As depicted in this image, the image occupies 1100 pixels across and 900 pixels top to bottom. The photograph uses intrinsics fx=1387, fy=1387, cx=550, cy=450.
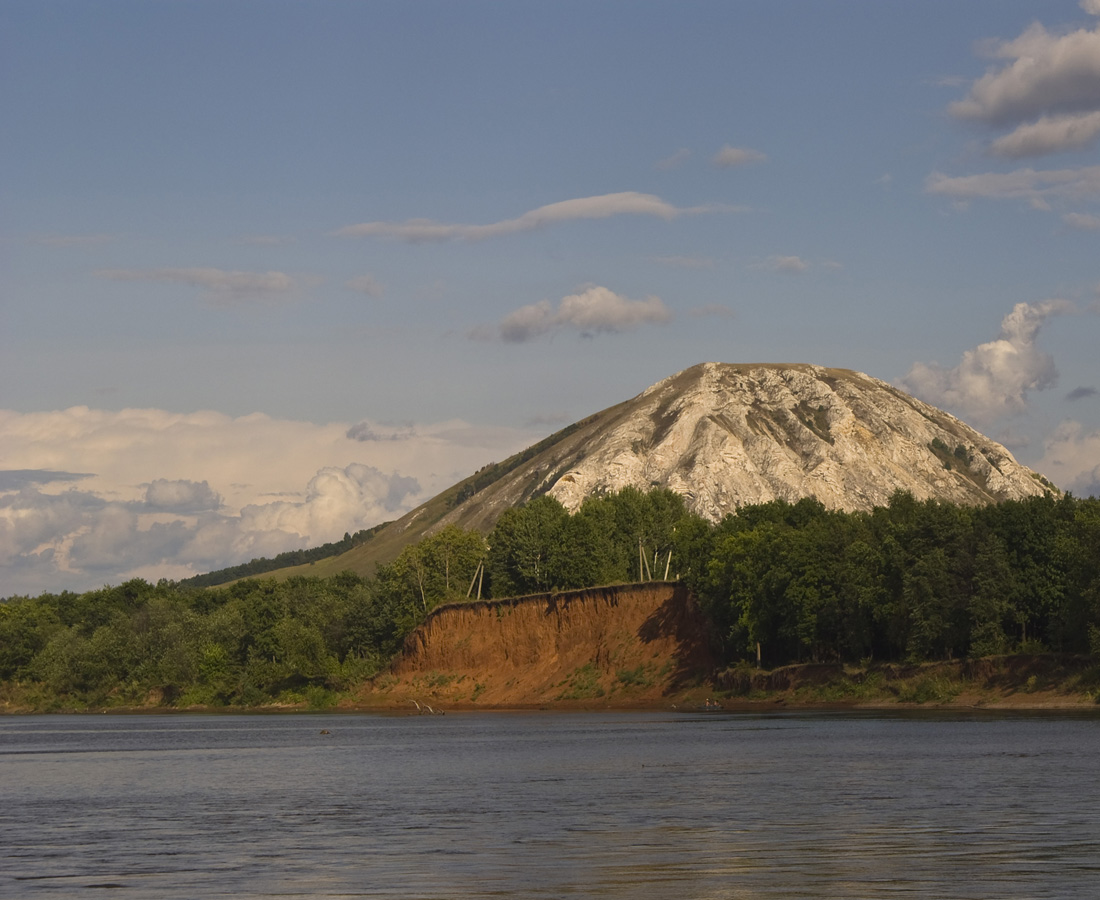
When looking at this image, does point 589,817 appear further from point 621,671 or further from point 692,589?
point 621,671

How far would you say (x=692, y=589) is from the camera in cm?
12781

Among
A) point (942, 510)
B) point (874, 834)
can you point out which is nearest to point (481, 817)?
point (874, 834)

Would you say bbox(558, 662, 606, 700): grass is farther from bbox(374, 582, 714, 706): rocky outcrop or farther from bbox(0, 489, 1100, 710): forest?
bbox(0, 489, 1100, 710): forest

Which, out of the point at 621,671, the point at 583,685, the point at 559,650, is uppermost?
the point at 559,650

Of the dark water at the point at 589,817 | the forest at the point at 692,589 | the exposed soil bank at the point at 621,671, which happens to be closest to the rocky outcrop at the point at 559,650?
the exposed soil bank at the point at 621,671

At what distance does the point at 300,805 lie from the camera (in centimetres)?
4703

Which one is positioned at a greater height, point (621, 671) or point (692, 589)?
point (692, 589)

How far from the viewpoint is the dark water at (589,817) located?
2817 centimetres

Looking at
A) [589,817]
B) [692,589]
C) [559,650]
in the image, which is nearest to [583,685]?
[559,650]

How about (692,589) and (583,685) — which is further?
(583,685)

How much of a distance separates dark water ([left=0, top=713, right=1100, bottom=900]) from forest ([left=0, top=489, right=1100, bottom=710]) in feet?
52.7

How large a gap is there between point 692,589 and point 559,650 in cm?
1748

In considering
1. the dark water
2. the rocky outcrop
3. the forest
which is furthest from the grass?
the dark water

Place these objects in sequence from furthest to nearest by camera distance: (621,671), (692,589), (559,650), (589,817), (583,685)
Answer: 1. (559,650)
2. (583,685)
3. (621,671)
4. (692,589)
5. (589,817)
